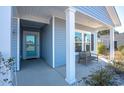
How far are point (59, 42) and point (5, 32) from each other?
438 cm

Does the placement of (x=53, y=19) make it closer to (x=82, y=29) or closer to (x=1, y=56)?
(x=82, y=29)

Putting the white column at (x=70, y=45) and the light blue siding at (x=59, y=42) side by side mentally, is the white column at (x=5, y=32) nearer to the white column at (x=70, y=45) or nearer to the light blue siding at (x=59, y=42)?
the white column at (x=70, y=45)

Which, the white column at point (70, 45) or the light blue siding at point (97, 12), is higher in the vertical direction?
the light blue siding at point (97, 12)

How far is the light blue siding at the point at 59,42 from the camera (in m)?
6.77

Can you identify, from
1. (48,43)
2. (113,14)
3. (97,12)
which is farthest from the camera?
(113,14)

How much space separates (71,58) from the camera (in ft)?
14.3

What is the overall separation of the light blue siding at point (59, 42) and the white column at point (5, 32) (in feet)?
13.4

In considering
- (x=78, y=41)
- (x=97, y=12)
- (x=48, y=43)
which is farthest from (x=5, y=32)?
(x=78, y=41)

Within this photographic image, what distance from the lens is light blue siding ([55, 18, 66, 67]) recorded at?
6769 millimetres

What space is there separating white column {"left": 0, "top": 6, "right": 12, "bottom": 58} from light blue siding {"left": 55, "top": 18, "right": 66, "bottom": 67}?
13.4 ft

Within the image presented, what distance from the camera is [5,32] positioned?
8.98 feet

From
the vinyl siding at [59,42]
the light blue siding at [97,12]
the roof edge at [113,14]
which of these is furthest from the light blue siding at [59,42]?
the roof edge at [113,14]

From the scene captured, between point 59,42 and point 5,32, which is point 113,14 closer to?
point 59,42

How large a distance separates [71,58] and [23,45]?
5920 mm
